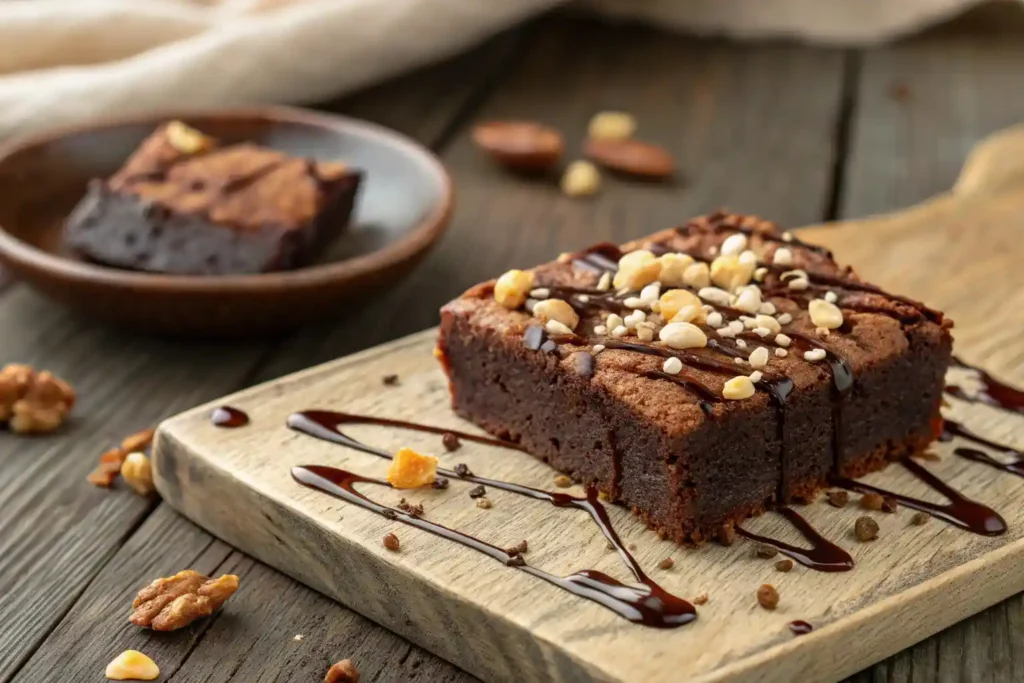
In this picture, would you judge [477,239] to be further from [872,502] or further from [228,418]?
[872,502]

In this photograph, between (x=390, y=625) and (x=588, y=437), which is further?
(x=588, y=437)

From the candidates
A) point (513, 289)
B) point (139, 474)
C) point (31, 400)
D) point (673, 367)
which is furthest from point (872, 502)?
point (31, 400)

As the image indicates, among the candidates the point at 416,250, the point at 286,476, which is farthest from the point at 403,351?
the point at 286,476

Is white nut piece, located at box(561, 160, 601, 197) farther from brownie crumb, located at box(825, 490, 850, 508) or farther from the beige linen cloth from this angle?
brownie crumb, located at box(825, 490, 850, 508)

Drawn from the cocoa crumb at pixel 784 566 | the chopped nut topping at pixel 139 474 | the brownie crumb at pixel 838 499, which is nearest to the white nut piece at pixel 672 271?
the brownie crumb at pixel 838 499

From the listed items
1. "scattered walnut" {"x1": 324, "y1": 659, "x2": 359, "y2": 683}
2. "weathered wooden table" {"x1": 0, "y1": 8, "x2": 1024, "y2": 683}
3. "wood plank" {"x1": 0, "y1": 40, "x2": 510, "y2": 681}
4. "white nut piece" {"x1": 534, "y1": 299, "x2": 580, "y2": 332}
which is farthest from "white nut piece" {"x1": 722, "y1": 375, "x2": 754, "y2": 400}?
"wood plank" {"x1": 0, "y1": 40, "x2": 510, "y2": 681}

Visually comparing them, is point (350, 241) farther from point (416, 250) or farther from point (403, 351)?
point (403, 351)

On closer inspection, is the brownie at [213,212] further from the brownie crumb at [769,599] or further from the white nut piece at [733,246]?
the brownie crumb at [769,599]
